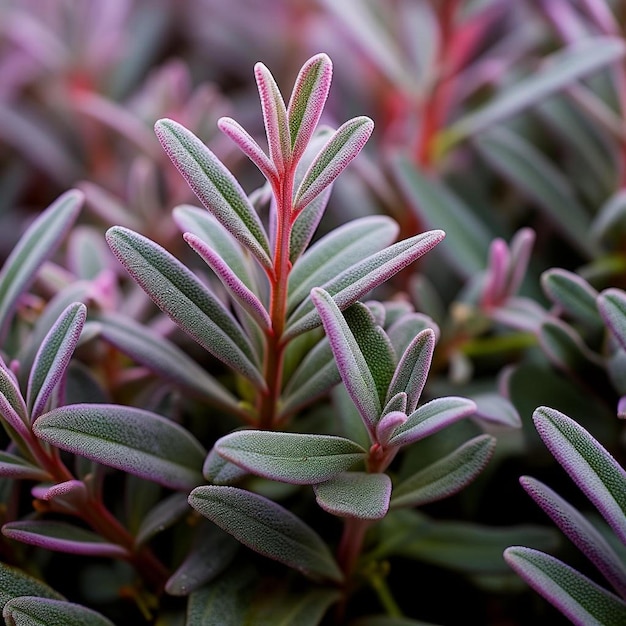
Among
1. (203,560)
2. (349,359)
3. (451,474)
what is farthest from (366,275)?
(203,560)

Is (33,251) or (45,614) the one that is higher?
(33,251)

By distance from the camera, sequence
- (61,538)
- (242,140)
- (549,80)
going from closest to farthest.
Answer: (242,140)
(61,538)
(549,80)

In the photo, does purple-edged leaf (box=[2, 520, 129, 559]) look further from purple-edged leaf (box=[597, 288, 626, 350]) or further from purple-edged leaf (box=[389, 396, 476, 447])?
purple-edged leaf (box=[597, 288, 626, 350])

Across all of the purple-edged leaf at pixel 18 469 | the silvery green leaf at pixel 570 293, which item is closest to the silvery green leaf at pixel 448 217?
the silvery green leaf at pixel 570 293

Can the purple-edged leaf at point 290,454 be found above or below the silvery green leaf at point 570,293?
above

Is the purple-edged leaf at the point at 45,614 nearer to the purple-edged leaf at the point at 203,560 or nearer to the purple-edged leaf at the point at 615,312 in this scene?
the purple-edged leaf at the point at 203,560

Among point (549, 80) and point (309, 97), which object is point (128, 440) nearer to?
point (309, 97)
